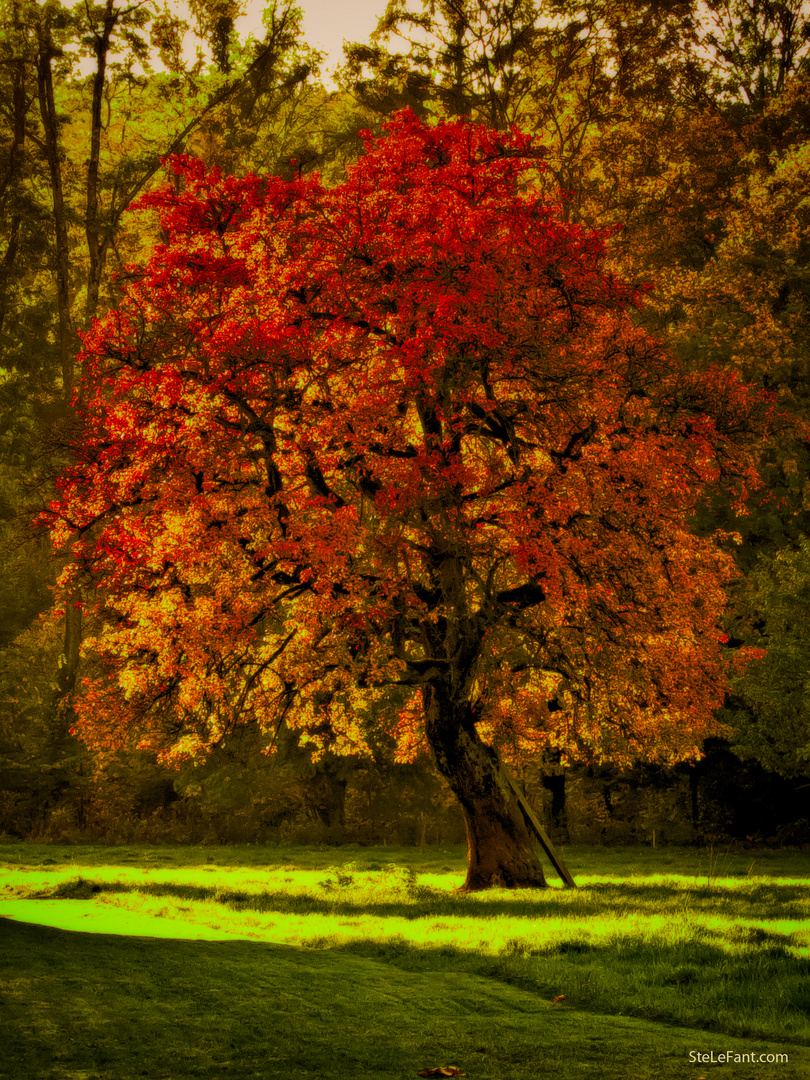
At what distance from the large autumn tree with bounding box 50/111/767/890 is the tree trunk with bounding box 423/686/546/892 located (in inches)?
1.5

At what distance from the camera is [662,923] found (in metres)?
11.5

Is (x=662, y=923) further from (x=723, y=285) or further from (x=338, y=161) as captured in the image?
(x=338, y=161)

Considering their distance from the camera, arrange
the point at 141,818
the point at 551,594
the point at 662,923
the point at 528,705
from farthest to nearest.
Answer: the point at 141,818 → the point at 528,705 → the point at 551,594 → the point at 662,923

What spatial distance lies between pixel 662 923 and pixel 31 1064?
8.08 m

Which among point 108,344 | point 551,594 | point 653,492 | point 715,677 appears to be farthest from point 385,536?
point 715,677

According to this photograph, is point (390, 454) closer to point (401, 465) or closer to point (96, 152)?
point (401, 465)

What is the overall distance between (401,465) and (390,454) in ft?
2.66

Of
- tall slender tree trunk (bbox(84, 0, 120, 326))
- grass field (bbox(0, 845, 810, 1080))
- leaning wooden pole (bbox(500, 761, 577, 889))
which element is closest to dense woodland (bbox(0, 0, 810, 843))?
tall slender tree trunk (bbox(84, 0, 120, 326))

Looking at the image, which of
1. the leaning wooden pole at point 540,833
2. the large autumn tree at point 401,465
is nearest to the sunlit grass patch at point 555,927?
the leaning wooden pole at point 540,833

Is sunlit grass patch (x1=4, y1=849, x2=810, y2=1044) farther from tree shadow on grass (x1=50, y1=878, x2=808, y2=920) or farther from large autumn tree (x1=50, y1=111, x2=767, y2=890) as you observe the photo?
large autumn tree (x1=50, y1=111, x2=767, y2=890)

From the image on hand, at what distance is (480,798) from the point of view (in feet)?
56.8

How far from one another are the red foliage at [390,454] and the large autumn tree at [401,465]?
50 millimetres

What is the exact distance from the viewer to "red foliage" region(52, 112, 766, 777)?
49.7 ft

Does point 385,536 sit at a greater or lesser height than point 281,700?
greater
